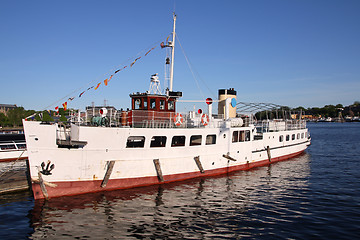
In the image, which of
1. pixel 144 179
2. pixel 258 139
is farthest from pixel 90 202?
pixel 258 139

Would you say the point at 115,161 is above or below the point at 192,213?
above

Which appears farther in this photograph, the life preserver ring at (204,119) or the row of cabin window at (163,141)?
the life preserver ring at (204,119)

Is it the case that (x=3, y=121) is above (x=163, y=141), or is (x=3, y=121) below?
above

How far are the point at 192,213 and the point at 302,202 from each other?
6871mm

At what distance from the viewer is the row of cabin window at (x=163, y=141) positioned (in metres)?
16.6

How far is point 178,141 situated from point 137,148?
3746 millimetres

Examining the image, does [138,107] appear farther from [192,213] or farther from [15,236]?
[15,236]

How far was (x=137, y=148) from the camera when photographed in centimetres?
1598

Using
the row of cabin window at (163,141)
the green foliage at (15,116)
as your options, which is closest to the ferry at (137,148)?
the row of cabin window at (163,141)

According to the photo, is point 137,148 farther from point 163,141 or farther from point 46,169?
point 46,169

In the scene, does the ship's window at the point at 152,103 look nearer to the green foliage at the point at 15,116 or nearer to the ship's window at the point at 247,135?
the ship's window at the point at 247,135

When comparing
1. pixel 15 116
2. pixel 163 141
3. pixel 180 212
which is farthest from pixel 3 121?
pixel 180 212

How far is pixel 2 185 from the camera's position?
15.7 m

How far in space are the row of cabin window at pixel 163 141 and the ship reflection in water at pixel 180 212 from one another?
292 cm
